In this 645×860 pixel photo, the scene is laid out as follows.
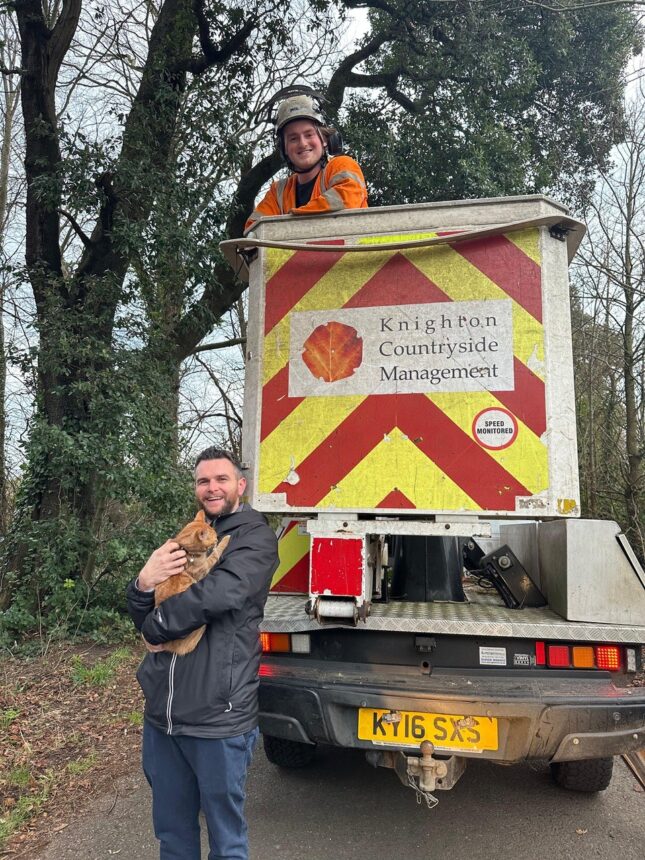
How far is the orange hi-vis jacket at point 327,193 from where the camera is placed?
10.2 feet

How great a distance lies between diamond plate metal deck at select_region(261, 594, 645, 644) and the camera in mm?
2613

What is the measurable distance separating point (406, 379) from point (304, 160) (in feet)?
5.00

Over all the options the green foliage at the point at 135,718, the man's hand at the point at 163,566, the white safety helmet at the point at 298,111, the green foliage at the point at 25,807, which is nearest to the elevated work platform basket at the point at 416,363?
the white safety helmet at the point at 298,111

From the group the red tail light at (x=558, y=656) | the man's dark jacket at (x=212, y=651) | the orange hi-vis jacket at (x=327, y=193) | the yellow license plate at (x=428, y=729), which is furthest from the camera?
the orange hi-vis jacket at (x=327, y=193)

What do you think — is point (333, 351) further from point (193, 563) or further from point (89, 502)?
point (89, 502)

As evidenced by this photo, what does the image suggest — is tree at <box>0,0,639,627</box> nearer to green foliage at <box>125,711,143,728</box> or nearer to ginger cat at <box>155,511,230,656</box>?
green foliage at <box>125,711,143,728</box>

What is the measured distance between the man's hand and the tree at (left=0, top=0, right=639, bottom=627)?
4.52 m

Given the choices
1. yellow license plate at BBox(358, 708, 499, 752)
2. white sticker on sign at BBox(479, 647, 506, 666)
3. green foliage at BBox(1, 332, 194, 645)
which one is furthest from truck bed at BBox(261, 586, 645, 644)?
green foliage at BBox(1, 332, 194, 645)

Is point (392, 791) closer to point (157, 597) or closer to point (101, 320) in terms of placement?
point (157, 597)

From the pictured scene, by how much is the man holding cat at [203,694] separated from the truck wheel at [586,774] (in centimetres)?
201

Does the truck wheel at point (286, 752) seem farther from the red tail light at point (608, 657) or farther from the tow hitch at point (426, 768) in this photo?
the red tail light at point (608, 657)

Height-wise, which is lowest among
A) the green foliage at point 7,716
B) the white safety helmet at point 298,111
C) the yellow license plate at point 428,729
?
the green foliage at point 7,716

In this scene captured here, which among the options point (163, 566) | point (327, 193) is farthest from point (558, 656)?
point (327, 193)

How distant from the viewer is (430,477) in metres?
2.84
